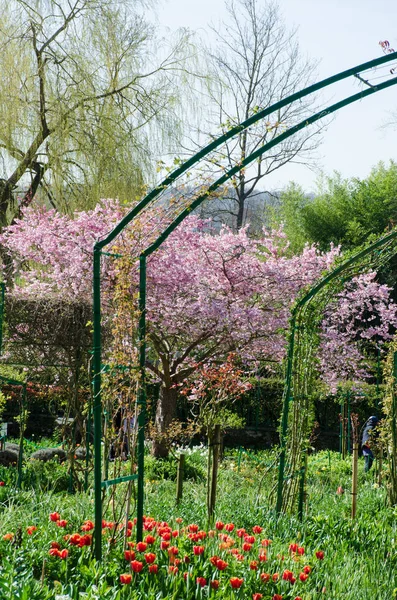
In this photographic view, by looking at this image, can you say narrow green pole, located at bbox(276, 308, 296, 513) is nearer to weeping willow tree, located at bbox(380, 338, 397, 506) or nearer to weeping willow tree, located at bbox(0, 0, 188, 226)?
weeping willow tree, located at bbox(380, 338, 397, 506)

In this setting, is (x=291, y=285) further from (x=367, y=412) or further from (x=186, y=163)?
(x=186, y=163)

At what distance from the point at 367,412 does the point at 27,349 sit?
701 cm

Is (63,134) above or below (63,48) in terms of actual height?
below

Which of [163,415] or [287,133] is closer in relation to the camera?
[287,133]

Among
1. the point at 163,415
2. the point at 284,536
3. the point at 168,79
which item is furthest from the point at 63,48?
the point at 284,536

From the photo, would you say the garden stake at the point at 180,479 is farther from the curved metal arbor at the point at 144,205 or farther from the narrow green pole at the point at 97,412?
the narrow green pole at the point at 97,412

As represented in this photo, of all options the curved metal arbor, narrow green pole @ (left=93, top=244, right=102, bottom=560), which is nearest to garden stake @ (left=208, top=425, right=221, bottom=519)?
the curved metal arbor

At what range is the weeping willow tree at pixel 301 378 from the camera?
5953 millimetres

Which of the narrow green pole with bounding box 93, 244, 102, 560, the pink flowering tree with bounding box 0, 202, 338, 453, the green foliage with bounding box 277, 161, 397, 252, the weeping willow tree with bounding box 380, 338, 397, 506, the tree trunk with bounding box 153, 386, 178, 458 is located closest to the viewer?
the narrow green pole with bounding box 93, 244, 102, 560

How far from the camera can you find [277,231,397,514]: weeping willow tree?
595 centimetres

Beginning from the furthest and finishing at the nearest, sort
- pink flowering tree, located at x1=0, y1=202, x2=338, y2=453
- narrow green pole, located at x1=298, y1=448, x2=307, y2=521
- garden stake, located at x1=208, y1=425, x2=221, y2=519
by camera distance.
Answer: pink flowering tree, located at x1=0, y1=202, x2=338, y2=453, narrow green pole, located at x1=298, y1=448, x2=307, y2=521, garden stake, located at x1=208, y1=425, x2=221, y2=519

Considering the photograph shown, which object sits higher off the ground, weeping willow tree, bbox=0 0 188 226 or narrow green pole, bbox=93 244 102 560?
weeping willow tree, bbox=0 0 188 226

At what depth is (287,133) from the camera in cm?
442

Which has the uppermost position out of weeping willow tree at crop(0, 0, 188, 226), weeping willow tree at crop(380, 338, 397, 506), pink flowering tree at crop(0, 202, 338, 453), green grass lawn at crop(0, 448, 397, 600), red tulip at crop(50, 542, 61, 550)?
weeping willow tree at crop(0, 0, 188, 226)
